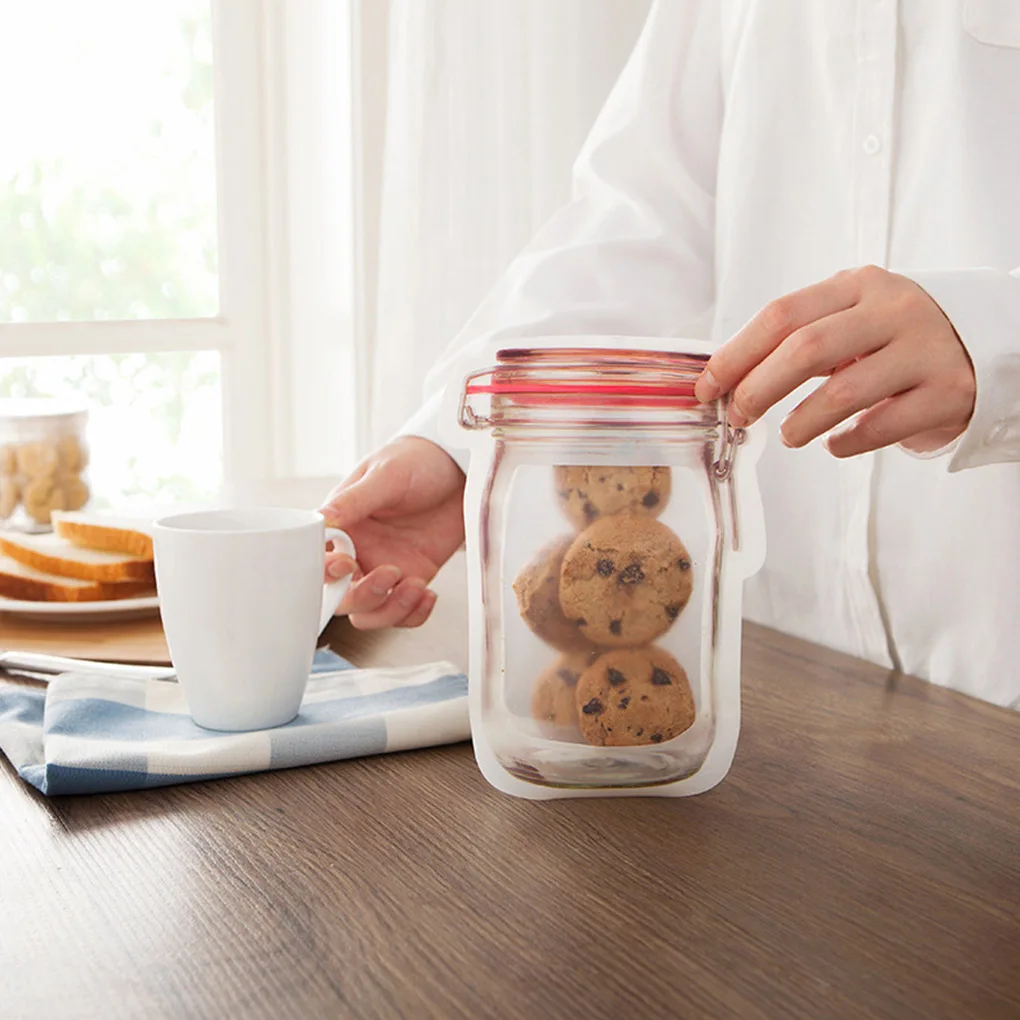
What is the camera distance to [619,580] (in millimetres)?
581

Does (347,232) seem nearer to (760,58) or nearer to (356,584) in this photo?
(760,58)

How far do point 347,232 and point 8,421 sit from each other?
49.0 inches

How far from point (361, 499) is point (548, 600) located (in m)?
0.33

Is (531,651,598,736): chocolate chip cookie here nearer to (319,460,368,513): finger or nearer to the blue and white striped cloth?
the blue and white striped cloth

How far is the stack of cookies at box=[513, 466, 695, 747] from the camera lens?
58cm

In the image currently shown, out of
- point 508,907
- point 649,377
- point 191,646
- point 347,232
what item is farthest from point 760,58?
point 347,232

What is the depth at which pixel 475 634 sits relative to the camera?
62cm

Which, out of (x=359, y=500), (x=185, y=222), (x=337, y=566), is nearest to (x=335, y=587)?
(x=337, y=566)

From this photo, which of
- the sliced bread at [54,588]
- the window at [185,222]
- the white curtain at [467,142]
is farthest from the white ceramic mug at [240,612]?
the window at [185,222]

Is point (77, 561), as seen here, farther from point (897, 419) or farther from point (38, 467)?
point (897, 419)

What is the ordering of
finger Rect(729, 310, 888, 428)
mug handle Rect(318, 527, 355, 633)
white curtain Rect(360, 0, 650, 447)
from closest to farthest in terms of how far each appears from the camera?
finger Rect(729, 310, 888, 428) < mug handle Rect(318, 527, 355, 633) < white curtain Rect(360, 0, 650, 447)

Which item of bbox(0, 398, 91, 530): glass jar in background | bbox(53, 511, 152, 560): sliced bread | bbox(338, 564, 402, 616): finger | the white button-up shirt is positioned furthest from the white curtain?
bbox(338, 564, 402, 616): finger

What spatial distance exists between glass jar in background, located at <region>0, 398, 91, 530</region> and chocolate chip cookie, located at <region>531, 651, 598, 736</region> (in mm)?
1029

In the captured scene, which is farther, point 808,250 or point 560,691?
point 808,250
